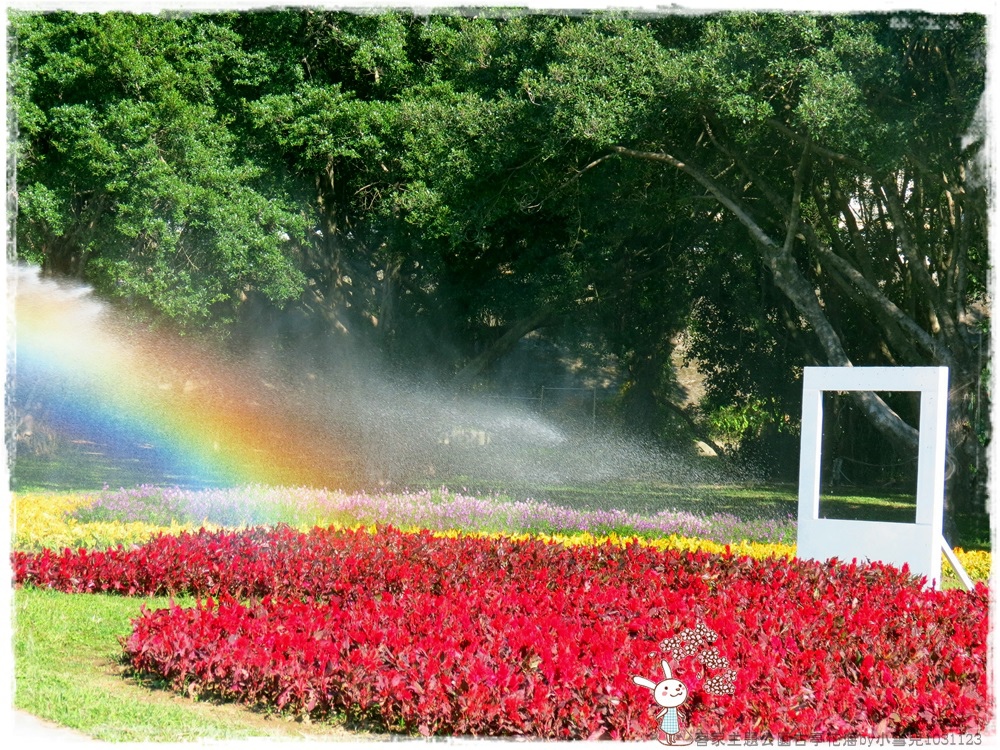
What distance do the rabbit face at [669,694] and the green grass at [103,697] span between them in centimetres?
109

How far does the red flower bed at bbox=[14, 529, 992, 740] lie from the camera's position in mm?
3736

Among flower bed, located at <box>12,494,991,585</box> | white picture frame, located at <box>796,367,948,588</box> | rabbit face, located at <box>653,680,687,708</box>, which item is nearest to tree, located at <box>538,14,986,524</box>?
flower bed, located at <box>12,494,991,585</box>

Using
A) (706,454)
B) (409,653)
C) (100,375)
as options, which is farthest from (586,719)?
(706,454)

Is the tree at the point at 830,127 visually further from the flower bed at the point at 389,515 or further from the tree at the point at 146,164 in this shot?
the tree at the point at 146,164

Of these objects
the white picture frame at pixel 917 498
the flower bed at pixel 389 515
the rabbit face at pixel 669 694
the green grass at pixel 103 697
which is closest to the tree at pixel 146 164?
the flower bed at pixel 389 515

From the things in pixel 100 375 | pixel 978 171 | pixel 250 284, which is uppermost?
pixel 978 171

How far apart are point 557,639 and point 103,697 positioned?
1851 mm

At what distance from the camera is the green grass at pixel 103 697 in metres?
3.88

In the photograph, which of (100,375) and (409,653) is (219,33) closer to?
(100,375)

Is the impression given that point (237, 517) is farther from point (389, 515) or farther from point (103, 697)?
point (103, 697)

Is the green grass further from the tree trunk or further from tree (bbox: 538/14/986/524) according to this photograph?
the tree trunk

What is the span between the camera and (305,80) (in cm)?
1628

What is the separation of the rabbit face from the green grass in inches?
42.7

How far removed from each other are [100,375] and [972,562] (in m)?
16.0
